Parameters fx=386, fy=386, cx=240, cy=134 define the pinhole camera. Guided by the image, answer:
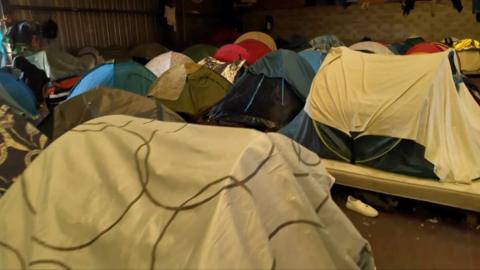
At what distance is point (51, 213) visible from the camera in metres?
1.11

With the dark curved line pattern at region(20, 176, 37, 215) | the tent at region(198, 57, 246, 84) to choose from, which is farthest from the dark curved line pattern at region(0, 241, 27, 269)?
the tent at region(198, 57, 246, 84)

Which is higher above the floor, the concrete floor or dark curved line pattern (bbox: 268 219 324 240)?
dark curved line pattern (bbox: 268 219 324 240)

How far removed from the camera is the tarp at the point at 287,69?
387 cm

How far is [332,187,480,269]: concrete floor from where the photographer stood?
219 cm

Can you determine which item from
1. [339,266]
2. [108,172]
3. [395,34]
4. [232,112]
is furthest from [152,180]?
[395,34]

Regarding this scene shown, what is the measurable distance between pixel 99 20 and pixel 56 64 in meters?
2.10

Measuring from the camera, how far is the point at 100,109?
2275 mm

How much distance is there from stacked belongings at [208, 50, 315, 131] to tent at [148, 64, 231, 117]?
0.53 metres

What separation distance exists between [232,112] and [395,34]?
585 centimetres

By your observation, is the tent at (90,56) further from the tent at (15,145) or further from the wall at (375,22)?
the tent at (15,145)

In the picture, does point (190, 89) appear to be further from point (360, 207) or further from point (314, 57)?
point (360, 207)

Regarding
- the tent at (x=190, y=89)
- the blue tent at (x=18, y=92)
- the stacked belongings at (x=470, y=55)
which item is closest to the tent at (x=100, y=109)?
the blue tent at (x=18, y=92)

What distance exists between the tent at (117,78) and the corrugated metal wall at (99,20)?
3.03 metres

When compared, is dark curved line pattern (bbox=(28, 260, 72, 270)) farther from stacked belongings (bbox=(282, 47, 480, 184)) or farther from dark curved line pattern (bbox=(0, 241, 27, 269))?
stacked belongings (bbox=(282, 47, 480, 184))
